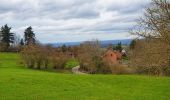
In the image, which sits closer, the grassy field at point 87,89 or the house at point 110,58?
the grassy field at point 87,89

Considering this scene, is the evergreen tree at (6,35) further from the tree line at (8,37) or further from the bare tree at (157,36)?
the bare tree at (157,36)

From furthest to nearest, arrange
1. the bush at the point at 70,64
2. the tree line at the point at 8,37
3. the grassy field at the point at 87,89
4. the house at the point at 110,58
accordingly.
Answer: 1. the tree line at the point at 8,37
2. the bush at the point at 70,64
3. the house at the point at 110,58
4. the grassy field at the point at 87,89

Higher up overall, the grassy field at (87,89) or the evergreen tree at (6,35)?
the evergreen tree at (6,35)

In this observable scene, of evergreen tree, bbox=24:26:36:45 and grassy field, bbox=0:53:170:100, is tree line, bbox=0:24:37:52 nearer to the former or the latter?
evergreen tree, bbox=24:26:36:45

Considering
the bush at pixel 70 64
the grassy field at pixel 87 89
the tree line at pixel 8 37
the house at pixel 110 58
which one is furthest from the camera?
the tree line at pixel 8 37

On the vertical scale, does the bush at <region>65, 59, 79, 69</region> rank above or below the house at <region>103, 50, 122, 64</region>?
below

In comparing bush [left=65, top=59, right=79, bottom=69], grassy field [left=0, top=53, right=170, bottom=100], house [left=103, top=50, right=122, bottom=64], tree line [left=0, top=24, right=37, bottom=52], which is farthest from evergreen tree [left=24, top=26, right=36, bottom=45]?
grassy field [left=0, top=53, right=170, bottom=100]

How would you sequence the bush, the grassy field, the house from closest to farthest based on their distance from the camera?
the grassy field → the house → the bush

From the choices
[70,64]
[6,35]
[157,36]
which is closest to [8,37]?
[6,35]

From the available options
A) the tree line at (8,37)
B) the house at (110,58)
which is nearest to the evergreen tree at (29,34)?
the tree line at (8,37)

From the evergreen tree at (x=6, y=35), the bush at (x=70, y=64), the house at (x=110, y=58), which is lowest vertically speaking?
the bush at (x=70, y=64)

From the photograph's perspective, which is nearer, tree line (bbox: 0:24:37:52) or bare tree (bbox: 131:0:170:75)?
bare tree (bbox: 131:0:170:75)

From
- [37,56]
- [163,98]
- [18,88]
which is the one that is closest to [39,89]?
[18,88]

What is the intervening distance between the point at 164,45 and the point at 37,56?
56.9 metres
